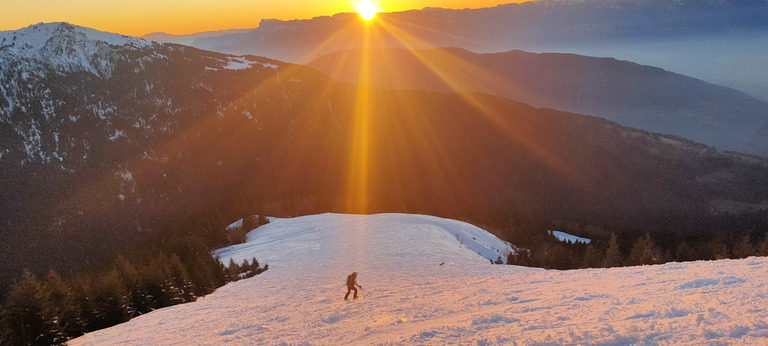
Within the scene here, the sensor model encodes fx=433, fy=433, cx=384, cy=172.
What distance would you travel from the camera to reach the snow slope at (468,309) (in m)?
11.5

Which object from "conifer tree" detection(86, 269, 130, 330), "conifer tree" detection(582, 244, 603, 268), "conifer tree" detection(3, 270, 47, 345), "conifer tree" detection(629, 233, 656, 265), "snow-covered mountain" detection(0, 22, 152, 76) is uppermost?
"snow-covered mountain" detection(0, 22, 152, 76)

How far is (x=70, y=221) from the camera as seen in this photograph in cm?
13500

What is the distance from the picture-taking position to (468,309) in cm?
1634

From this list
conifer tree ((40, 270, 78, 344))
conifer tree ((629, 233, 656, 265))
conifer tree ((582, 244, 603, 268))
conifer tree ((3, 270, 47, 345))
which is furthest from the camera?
conifer tree ((582, 244, 603, 268))

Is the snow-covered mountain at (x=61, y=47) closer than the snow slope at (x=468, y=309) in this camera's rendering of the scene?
No

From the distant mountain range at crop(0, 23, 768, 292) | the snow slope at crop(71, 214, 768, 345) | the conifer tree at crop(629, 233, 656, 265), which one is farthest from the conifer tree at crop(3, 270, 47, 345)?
the distant mountain range at crop(0, 23, 768, 292)

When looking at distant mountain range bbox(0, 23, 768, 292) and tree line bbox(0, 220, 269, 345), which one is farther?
distant mountain range bbox(0, 23, 768, 292)

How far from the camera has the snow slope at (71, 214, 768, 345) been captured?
11.5m

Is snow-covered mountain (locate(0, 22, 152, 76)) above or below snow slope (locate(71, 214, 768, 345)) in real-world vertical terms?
above

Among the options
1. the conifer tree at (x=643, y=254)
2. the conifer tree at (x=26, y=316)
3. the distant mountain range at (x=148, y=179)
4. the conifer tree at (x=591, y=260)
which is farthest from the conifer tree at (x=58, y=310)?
the distant mountain range at (x=148, y=179)

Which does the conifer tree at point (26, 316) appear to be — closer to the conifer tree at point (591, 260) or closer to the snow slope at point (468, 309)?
the snow slope at point (468, 309)

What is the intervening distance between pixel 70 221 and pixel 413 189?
127 meters

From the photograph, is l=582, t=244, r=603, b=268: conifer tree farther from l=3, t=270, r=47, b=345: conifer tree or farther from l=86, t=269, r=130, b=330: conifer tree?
l=3, t=270, r=47, b=345: conifer tree

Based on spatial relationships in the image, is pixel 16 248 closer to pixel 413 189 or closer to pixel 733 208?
pixel 413 189
